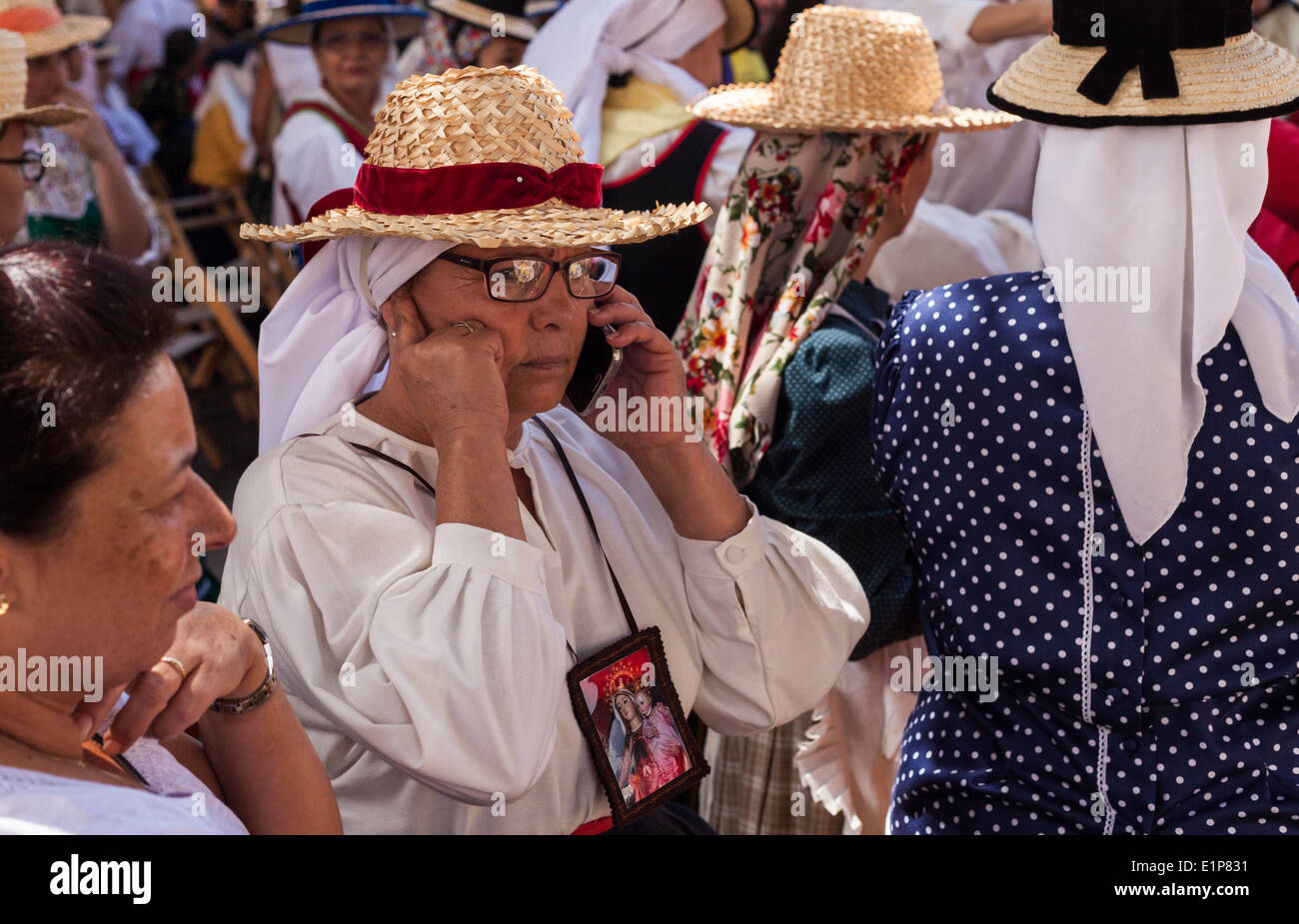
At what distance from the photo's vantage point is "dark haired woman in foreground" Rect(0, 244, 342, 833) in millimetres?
1248

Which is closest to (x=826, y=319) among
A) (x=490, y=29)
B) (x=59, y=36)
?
(x=490, y=29)

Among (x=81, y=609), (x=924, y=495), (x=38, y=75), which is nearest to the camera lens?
(x=81, y=609)

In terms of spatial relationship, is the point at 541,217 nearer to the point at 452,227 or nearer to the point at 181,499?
the point at 452,227

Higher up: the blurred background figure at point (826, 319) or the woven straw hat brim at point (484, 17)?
the woven straw hat brim at point (484, 17)

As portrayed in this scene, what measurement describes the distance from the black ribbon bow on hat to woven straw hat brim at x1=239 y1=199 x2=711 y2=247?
679mm

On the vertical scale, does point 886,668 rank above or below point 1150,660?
below

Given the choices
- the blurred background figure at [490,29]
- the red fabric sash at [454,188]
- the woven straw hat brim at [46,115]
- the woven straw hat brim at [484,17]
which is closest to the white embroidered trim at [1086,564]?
the red fabric sash at [454,188]

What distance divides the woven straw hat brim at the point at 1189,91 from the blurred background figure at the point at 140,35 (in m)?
7.59

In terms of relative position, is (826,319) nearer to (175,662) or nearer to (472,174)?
(472,174)

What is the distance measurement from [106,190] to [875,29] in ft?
9.29

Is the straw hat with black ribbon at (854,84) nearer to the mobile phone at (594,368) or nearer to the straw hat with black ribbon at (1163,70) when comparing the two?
the straw hat with black ribbon at (1163,70)

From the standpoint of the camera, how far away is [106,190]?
4.54 metres

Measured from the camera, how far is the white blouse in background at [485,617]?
1689 millimetres

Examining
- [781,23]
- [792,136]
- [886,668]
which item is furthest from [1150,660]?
[781,23]
